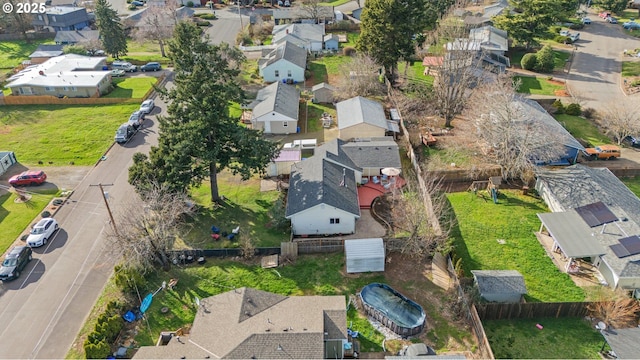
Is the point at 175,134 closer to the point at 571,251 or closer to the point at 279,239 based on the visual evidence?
the point at 279,239

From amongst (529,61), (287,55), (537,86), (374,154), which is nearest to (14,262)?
(374,154)

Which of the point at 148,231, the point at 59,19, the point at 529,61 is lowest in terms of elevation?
the point at 148,231

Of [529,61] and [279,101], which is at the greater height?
[529,61]

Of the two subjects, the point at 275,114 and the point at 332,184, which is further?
the point at 275,114

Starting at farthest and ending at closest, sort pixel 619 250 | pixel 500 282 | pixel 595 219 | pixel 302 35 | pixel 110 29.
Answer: pixel 302 35 < pixel 110 29 < pixel 595 219 < pixel 619 250 < pixel 500 282

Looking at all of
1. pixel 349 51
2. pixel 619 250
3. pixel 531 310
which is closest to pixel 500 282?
pixel 531 310

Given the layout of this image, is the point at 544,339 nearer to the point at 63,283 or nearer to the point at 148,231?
the point at 148,231

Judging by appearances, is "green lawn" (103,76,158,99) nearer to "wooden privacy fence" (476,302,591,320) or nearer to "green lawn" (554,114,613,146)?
"wooden privacy fence" (476,302,591,320)

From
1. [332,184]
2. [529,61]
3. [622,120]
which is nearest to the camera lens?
[332,184]
